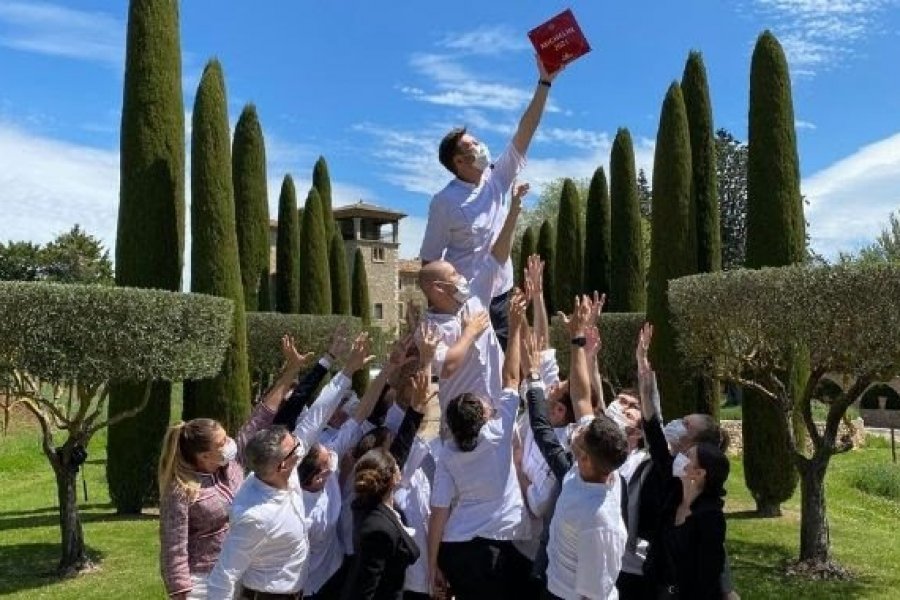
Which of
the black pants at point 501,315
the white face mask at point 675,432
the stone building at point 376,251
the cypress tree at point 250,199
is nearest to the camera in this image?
the white face mask at point 675,432

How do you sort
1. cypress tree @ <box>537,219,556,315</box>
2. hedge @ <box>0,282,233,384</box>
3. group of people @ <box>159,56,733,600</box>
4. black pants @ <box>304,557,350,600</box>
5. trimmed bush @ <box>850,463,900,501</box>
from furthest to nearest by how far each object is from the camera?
→ cypress tree @ <box>537,219,556,315</box> < trimmed bush @ <box>850,463,900,501</box> < hedge @ <box>0,282,233,384</box> < black pants @ <box>304,557,350,600</box> < group of people @ <box>159,56,733,600</box>

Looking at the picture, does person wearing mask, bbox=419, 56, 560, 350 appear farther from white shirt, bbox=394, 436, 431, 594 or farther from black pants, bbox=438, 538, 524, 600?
black pants, bbox=438, 538, 524, 600

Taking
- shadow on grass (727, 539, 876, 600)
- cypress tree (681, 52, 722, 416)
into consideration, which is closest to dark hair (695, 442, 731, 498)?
shadow on grass (727, 539, 876, 600)

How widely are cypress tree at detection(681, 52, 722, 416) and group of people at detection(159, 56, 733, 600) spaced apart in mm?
12798

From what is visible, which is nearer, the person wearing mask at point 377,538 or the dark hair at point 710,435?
the person wearing mask at point 377,538

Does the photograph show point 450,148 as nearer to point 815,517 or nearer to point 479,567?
point 479,567

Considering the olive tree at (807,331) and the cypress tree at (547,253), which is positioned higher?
the cypress tree at (547,253)

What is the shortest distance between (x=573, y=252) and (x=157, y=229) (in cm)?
1716

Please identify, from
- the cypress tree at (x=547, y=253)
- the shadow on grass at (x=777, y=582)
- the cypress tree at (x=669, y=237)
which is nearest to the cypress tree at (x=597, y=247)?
the cypress tree at (x=547, y=253)

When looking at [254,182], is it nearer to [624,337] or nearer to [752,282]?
[624,337]

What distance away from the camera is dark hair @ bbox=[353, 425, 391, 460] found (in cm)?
455

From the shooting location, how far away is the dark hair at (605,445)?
12.2 feet

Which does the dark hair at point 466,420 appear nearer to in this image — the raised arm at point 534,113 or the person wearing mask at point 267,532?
the person wearing mask at point 267,532

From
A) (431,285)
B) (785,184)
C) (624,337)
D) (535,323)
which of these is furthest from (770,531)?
(431,285)
